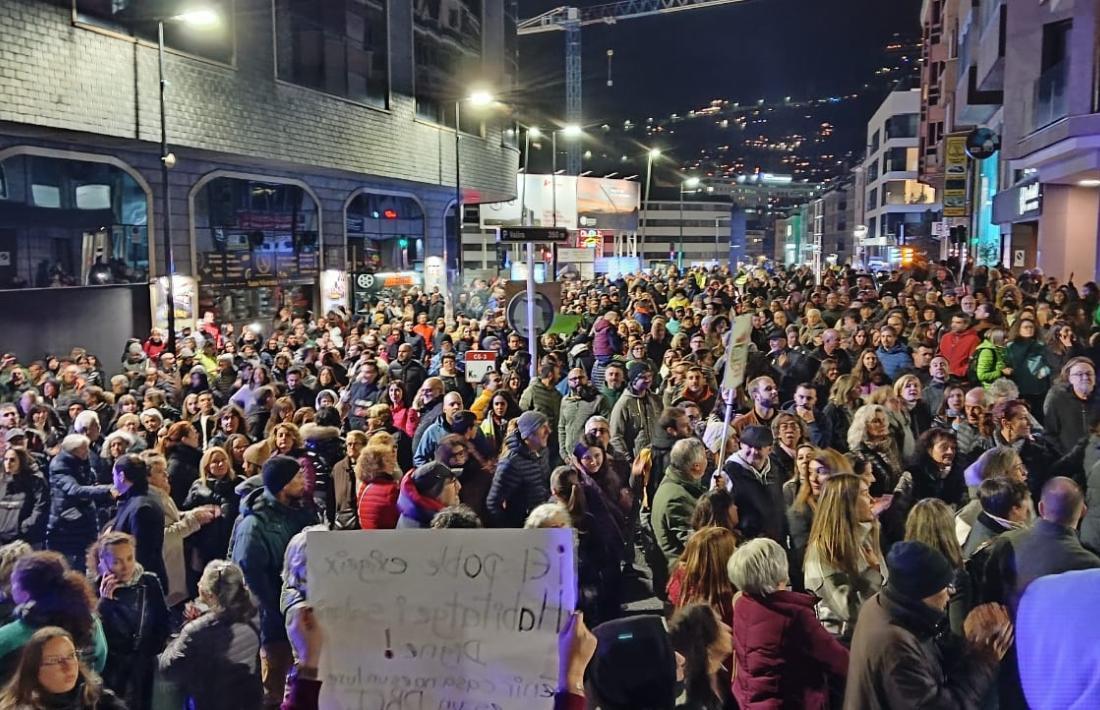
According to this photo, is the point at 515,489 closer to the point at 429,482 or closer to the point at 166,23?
the point at 429,482

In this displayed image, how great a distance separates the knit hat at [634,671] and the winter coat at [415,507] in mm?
2634

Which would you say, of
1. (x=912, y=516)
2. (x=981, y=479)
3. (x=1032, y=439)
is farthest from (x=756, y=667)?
(x=1032, y=439)

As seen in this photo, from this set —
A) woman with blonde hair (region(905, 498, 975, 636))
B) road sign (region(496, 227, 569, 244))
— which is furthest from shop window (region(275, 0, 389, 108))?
woman with blonde hair (region(905, 498, 975, 636))

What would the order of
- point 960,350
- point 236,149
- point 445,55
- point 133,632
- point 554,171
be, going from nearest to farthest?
point 133,632 → point 960,350 → point 236,149 → point 445,55 → point 554,171

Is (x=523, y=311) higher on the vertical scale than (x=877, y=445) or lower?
higher

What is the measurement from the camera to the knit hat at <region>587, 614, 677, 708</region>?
332cm

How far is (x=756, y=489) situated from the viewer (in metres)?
6.58

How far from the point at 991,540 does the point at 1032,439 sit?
→ 9.08ft

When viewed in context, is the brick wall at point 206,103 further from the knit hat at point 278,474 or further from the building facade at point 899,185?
the building facade at point 899,185

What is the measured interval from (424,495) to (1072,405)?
590cm

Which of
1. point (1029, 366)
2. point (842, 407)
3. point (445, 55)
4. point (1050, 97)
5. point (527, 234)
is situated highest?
point (445, 55)

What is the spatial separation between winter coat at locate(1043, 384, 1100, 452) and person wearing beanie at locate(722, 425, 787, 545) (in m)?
3.19

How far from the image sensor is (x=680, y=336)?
41.4 feet

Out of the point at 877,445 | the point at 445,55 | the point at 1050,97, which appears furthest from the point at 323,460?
the point at 445,55
